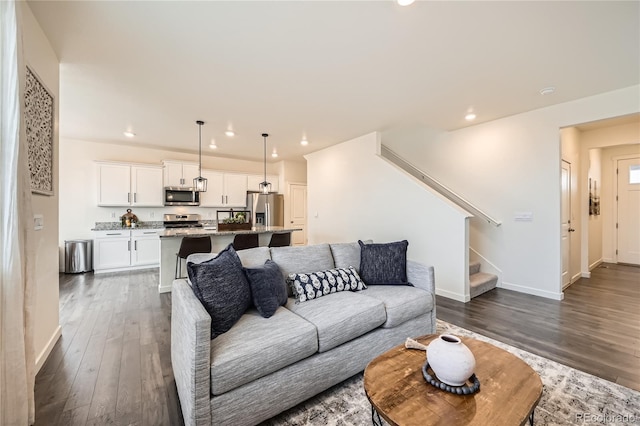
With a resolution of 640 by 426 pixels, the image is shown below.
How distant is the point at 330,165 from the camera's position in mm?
5855

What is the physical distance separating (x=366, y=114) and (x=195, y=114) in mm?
2543

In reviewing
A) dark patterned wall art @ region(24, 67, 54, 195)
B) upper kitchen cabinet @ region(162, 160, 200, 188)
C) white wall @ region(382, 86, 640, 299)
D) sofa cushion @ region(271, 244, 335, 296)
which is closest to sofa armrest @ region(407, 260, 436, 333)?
sofa cushion @ region(271, 244, 335, 296)

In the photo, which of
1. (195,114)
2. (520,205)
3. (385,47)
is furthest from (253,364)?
(520,205)

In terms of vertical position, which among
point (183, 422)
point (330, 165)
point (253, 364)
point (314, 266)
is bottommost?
point (183, 422)

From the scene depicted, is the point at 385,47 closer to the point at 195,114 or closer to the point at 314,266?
the point at 314,266

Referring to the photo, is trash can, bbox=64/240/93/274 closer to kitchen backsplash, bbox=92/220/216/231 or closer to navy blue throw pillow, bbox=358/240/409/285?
kitchen backsplash, bbox=92/220/216/231

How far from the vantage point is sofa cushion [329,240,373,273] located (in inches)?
110

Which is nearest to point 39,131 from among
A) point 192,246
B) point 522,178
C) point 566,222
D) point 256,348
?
point 192,246

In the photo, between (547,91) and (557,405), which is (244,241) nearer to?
(557,405)

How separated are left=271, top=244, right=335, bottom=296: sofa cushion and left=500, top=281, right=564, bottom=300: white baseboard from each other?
10.5ft

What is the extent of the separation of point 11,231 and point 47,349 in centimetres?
153

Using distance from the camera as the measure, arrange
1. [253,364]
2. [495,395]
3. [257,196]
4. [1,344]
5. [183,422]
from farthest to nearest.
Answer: [257,196], [183,422], [253,364], [1,344], [495,395]

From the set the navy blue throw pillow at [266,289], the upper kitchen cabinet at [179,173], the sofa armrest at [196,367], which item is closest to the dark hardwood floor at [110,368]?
the sofa armrest at [196,367]

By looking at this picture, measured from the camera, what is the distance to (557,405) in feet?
5.51
